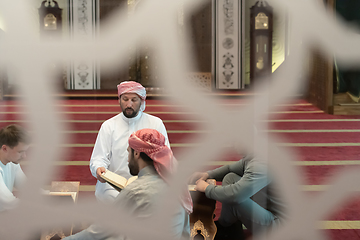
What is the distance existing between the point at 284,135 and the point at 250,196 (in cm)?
74

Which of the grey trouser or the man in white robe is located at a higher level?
the man in white robe

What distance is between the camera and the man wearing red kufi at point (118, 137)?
190 centimetres

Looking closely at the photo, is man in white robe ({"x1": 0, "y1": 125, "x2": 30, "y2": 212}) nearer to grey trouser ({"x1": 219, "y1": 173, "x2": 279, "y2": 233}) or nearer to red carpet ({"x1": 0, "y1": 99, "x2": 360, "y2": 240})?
red carpet ({"x1": 0, "y1": 99, "x2": 360, "y2": 240})

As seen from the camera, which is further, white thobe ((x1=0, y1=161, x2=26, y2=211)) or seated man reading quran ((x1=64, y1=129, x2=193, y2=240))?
white thobe ((x1=0, y1=161, x2=26, y2=211))

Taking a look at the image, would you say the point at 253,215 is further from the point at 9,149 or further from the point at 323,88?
the point at 323,88

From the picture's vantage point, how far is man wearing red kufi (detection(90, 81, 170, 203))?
6.24 feet

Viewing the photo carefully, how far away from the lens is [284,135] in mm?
2428

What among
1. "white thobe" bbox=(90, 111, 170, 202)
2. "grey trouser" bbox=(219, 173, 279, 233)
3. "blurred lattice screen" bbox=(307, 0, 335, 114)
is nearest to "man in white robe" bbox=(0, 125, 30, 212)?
"white thobe" bbox=(90, 111, 170, 202)

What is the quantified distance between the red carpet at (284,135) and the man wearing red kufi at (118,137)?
0.31ft

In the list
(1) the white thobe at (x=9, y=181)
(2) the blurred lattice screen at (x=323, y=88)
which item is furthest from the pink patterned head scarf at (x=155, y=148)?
(2) the blurred lattice screen at (x=323, y=88)

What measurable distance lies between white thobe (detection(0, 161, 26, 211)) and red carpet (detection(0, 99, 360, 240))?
0.49 feet

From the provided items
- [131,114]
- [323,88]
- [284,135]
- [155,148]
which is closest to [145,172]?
[155,148]

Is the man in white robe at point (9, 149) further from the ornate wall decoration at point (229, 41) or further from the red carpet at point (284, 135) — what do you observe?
the ornate wall decoration at point (229, 41)

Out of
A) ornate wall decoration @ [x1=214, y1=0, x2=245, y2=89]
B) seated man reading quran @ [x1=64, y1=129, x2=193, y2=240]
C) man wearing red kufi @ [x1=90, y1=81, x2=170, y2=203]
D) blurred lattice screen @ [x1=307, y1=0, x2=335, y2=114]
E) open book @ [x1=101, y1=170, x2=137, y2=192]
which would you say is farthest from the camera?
ornate wall decoration @ [x1=214, y1=0, x2=245, y2=89]
